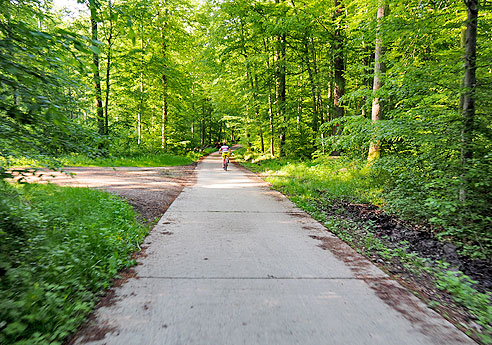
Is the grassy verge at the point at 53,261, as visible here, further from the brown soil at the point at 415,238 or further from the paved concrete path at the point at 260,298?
the brown soil at the point at 415,238

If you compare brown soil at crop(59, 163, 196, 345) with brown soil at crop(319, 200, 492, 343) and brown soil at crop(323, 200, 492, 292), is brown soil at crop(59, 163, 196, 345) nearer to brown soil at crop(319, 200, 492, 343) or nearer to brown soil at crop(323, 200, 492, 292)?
brown soil at crop(319, 200, 492, 343)

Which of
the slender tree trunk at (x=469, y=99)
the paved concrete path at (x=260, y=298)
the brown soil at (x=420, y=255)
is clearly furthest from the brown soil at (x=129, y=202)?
the slender tree trunk at (x=469, y=99)

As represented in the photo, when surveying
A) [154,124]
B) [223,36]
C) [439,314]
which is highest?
[223,36]

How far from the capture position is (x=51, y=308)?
223cm

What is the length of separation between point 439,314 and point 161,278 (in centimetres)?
299

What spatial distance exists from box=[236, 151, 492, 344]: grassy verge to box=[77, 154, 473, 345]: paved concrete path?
292 mm

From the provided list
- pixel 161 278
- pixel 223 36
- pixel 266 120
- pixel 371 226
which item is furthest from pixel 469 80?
pixel 266 120

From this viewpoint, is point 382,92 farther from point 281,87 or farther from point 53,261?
point 281,87

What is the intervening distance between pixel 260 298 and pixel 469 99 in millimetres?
4784

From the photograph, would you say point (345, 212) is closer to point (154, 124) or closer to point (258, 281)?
point (258, 281)

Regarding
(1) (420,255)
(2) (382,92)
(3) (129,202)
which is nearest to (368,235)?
(1) (420,255)

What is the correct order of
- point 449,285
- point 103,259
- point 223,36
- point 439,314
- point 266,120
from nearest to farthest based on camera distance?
point 439,314 < point 449,285 < point 103,259 < point 223,36 < point 266,120

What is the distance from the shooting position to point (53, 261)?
9.25 feet

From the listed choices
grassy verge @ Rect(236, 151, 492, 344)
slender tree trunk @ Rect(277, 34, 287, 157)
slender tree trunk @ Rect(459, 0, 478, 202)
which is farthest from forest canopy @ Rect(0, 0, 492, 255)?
slender tree trunk @ Rect(277, 34, 287, 157)
